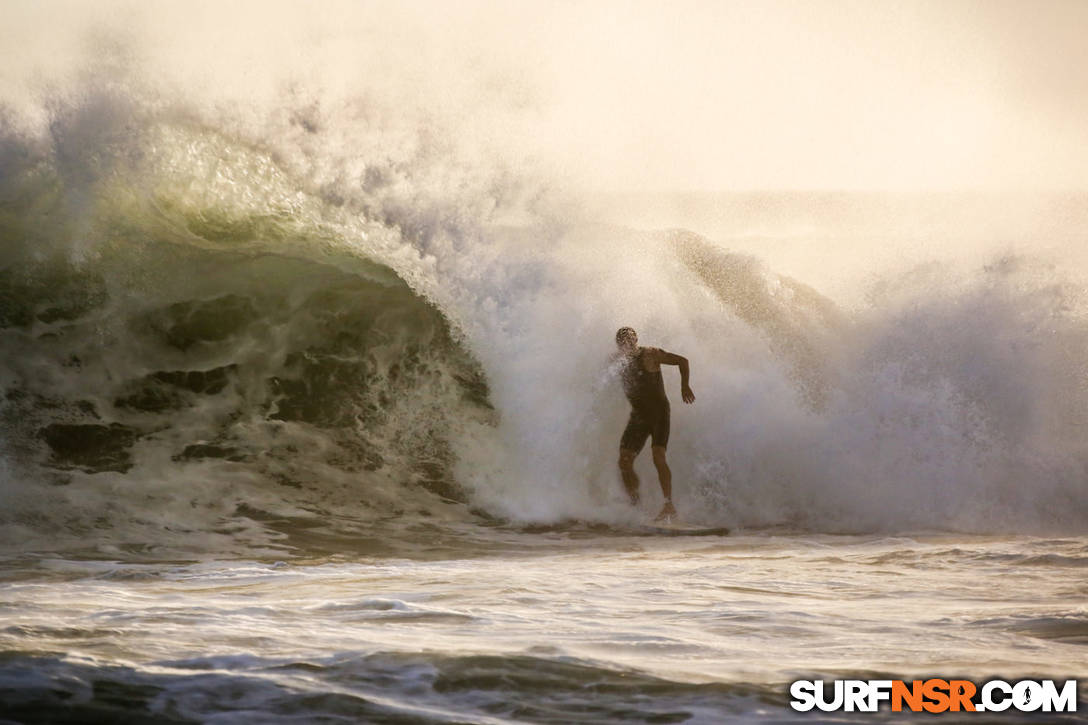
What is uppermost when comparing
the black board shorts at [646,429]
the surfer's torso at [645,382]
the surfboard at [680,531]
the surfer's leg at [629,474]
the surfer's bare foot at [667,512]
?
the surfer's torso at [645,382]

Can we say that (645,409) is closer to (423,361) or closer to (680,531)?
(680,531)

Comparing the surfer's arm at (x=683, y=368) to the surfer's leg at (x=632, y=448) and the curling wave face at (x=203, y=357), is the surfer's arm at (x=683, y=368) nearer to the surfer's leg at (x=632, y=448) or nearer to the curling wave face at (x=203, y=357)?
the surfer's leg at (x=632, y=448)

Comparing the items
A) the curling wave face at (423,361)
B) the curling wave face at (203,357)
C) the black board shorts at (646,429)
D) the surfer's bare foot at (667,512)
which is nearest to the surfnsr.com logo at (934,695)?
the curling wave face at (423,361)

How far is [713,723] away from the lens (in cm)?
309

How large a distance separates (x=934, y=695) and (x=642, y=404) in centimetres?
558

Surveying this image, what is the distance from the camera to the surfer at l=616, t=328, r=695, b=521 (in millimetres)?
8602

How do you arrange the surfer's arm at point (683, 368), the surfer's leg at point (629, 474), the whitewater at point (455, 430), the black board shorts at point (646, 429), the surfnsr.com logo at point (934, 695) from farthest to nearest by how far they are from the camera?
1. the black board shorts at point (646, 429)
2. the surfer's leg at point (629, 474)
3. the surfer's arm at point (683, 368)
4. the whitewater at point (455, 430)
5. the surfnsr.com logo at point (934, 695)

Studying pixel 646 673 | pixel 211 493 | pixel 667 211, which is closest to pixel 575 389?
pixel 211 493

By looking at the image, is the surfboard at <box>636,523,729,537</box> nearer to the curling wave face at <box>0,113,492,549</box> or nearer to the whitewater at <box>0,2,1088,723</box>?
the whitewater at <box>0,2,1088,723</box>

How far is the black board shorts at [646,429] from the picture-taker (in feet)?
28.5

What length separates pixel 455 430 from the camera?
928 centimetres

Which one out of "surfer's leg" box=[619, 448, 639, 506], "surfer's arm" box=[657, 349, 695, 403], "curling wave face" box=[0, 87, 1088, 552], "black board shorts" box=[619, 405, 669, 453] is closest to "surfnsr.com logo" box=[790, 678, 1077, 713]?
"curling wave face" box=[0, 87, 1088, 552]

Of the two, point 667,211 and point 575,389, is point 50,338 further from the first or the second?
point 667,211

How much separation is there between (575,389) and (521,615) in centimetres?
508
